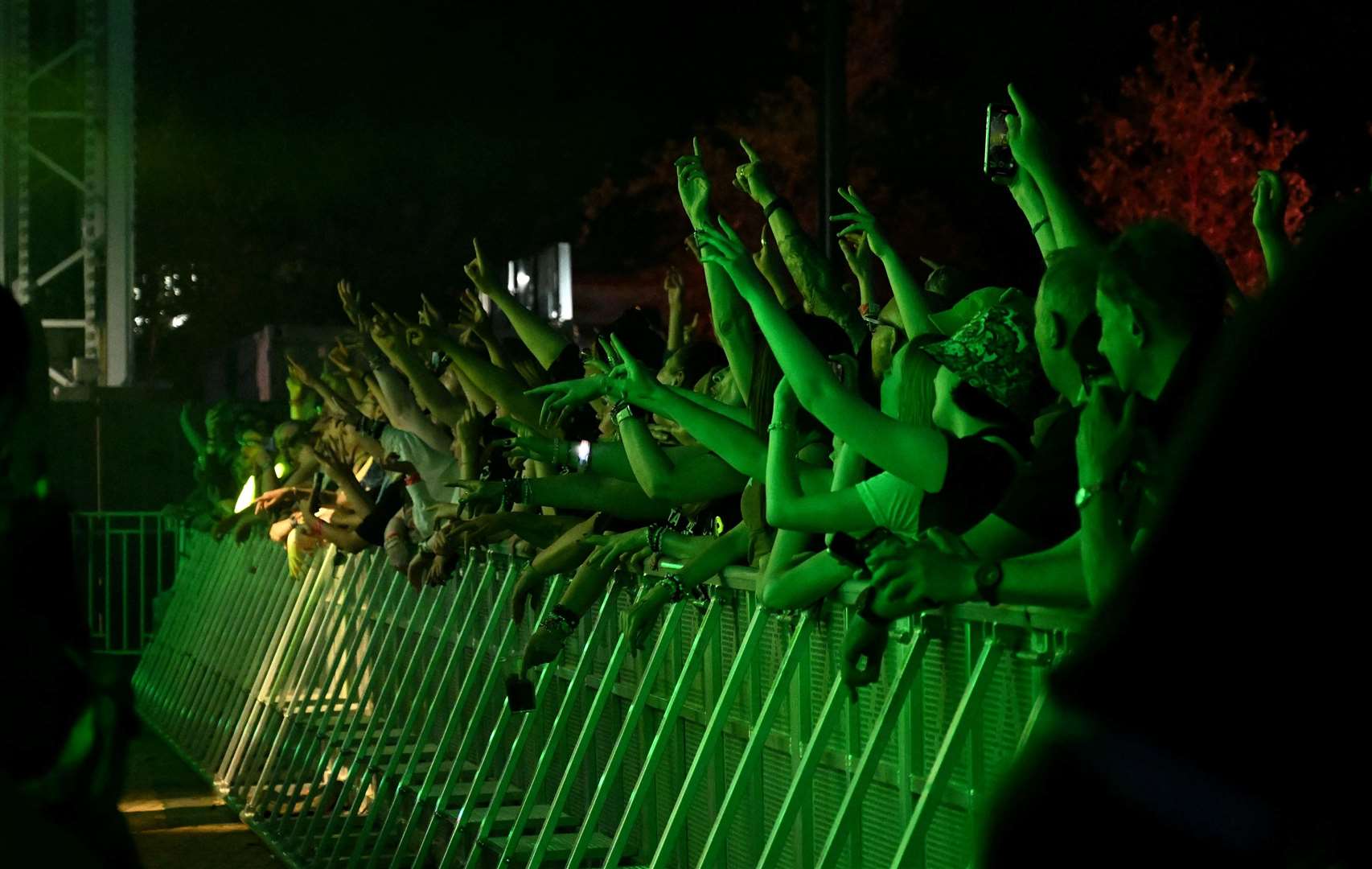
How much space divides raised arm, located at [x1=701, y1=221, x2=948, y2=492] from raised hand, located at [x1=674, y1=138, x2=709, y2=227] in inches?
37.6

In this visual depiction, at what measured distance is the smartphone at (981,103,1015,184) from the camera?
5.57 m

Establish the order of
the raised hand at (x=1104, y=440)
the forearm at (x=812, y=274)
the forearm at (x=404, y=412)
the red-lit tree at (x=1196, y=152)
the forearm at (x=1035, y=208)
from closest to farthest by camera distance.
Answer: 1. the raised hand at (x=1104, y=440)
2. the forearm at (x=1035, y=208)
3. the forearm at (x=812, y=274)
4. the forearm at (x=404, y=412)
5. the red-lit tree at (x=1196, y=152)

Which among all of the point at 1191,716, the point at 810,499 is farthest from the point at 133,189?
the point at 1191,716

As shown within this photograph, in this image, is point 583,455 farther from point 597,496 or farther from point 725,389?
point 725,389

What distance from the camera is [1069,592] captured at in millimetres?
4020

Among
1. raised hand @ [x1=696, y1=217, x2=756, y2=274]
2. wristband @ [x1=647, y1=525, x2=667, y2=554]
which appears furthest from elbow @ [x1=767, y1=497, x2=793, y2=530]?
wristband @ [x1=647, y1=525, x2=667, y2=554]

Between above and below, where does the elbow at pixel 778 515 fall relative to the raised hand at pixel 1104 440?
below

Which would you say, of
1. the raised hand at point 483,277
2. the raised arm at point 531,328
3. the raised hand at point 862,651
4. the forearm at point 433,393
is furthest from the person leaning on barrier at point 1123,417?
the forearm at point 433,393

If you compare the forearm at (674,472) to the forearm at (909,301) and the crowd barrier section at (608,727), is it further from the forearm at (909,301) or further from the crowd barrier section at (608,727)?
the forearm at (909,301)

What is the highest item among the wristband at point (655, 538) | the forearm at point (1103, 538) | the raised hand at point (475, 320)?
the raised hand at point (475, 320)

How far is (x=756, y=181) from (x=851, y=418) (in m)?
1.90

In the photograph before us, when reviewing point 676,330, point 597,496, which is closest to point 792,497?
point 597,496

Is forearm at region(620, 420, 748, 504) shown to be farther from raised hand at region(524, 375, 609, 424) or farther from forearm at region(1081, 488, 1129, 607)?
forearm at region(1081, 488, 1129, 607)

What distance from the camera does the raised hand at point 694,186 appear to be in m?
5.95
